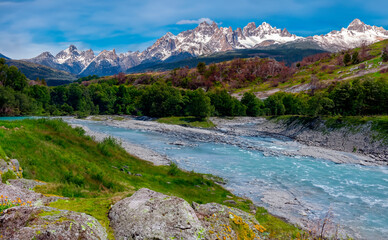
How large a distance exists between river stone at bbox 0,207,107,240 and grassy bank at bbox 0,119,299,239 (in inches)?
48.8

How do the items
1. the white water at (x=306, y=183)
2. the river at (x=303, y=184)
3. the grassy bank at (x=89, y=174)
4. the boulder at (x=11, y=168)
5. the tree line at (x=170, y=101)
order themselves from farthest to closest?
the tree line at (x=170, y=101) → the white water at (x=306, y=183) → the river at (x=303, y=184) → the boulder at (x=11, y=168) → the grassy bank at (x=89, y=174)

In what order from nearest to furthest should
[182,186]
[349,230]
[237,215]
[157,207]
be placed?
[157,207] → [237,215] → [349,230] → [182,186]

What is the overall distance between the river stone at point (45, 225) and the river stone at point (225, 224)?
3.39 metres

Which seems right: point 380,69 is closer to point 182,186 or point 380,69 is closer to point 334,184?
point 334,184

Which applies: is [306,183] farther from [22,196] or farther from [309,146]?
[22,196]

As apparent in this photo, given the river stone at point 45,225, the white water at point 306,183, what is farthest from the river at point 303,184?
the river stone at point 45,225

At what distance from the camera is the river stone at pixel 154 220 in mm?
6559

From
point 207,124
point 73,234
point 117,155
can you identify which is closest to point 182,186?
point 117,155

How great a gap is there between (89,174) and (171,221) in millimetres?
12063

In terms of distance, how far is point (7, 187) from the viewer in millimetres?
7996

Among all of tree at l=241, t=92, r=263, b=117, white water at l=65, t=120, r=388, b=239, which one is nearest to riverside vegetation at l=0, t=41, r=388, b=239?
tree at l=241, t=92, r=263, b=117

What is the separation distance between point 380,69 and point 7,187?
15413cm

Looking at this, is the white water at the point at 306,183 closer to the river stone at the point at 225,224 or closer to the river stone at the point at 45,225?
the river stone at the point at 225,224

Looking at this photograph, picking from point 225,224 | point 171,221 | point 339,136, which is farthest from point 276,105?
point 171,221
